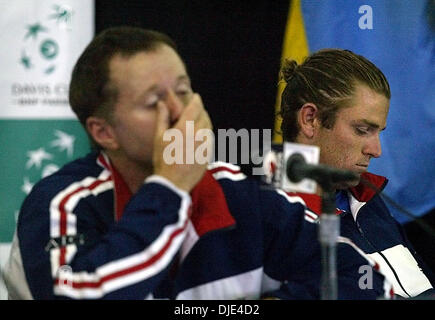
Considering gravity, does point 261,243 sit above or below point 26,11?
below

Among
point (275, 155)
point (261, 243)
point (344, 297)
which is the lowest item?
point (344, 297)

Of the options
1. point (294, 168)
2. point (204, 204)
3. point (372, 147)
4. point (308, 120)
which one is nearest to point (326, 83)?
point (308, 120)

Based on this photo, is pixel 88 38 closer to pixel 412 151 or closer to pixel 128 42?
pixel 128 42

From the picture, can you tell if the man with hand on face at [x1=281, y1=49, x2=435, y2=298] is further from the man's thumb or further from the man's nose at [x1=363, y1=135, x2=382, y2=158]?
the man's thumb

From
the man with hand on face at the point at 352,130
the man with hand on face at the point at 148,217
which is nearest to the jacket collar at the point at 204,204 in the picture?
the man with hand on face at the point at 148,217

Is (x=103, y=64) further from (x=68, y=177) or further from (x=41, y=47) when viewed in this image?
(x=41, y=47)

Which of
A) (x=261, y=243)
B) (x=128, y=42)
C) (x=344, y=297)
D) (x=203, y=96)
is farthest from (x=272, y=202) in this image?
(x=203, y=96)

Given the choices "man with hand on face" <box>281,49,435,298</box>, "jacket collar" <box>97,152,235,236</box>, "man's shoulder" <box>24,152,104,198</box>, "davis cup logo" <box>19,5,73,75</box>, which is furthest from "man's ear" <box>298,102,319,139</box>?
"davis cup logo" <box>19,5,73,75</box>

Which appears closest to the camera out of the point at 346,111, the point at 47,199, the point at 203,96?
the point at 47,199

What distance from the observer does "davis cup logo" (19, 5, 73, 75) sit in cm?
206

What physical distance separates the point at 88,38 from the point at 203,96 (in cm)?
45

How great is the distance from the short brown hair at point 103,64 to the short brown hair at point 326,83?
611 mm

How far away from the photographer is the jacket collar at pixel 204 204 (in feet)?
4.05

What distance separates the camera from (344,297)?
1.32 m
